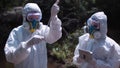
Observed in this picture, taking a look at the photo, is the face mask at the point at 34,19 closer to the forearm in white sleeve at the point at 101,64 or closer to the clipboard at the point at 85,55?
the clipboard at the point at 85,55

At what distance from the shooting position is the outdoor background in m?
10.6

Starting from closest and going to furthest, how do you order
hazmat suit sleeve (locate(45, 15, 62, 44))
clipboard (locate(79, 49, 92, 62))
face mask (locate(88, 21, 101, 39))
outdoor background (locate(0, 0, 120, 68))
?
clipboard (locate(79, 49, 92, 62))
hazmat suit sleeve (locate(45, 15, 62, 44))
face mask (locate(88, 21, 101, 39))
outdoor background (locate(0, 0, 120, 68))

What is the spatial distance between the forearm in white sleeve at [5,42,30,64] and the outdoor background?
4623 millimetres

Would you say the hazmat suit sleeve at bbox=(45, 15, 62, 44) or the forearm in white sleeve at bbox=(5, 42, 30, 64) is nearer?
the forearm in white sleeve at bbox=(5, 42, 30, 64)

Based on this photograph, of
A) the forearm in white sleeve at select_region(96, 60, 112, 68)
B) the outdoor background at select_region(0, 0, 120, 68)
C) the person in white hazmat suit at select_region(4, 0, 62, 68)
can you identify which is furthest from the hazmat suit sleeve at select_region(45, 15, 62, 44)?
the outdoor background at select_region(0, 0, 120, 68)

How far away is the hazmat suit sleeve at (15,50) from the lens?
5449mm

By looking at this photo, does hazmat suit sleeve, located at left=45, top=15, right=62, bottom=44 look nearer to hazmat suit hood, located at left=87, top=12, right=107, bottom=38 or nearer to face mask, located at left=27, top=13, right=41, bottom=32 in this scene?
face mask, located at left=27, top=13, right=41, bottom=32

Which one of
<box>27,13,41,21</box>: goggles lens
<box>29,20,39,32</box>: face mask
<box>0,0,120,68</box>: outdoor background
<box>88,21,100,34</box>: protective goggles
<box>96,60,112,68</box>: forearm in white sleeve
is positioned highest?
<box>27,13,41,21</box>: goggles lens

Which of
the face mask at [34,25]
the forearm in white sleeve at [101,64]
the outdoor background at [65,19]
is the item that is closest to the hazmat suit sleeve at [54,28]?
the face mask at [34,25]

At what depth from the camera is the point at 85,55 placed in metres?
5.39

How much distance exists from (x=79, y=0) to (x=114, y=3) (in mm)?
1295

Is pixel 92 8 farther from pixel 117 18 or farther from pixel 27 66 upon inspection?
pixel 27 66

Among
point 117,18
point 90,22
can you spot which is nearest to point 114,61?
point 90,22

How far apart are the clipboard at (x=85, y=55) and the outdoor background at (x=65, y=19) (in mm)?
4670
